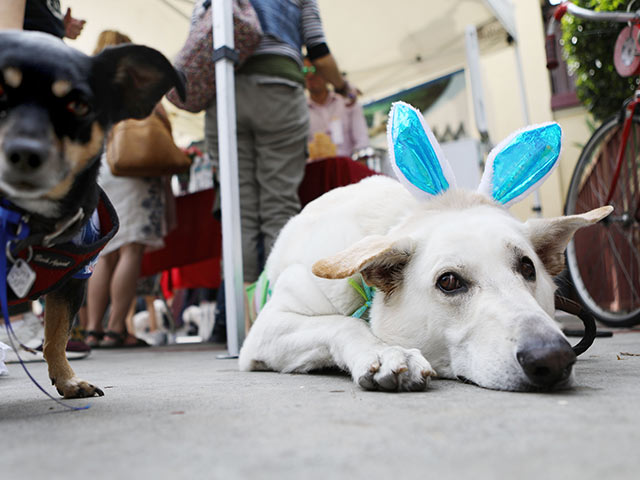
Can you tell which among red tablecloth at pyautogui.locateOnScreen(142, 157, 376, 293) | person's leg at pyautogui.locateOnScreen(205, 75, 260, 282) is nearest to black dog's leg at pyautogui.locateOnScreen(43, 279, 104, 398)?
person's leg at pyautogui.locateOnScreen(205, 75, 260, 282)

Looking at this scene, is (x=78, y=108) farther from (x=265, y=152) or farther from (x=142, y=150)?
(x=142, y=150)

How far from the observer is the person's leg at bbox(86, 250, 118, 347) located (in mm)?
3689

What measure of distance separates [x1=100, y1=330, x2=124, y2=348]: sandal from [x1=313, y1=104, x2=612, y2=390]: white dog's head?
110 inches

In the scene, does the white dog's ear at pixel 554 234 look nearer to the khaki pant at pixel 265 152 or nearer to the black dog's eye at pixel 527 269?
the black dog's eye at pixel 527 269

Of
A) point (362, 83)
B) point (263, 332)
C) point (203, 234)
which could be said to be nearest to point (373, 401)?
point (263, 332)

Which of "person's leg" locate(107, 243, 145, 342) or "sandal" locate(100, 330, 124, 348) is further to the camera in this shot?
"sandal" locate(100, 330, 124, 348)

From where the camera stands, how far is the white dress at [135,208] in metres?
3.70

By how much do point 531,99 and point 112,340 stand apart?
5664 millimetres

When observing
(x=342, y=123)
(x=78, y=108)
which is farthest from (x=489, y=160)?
(x=342, y=123)

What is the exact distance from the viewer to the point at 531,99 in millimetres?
6684

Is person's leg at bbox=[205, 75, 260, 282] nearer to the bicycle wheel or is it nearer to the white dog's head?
the white dog's head

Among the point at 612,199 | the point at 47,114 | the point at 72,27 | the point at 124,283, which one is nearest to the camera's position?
the point at 47,114

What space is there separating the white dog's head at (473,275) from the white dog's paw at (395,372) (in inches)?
5.4

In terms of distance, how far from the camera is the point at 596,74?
3.97m
